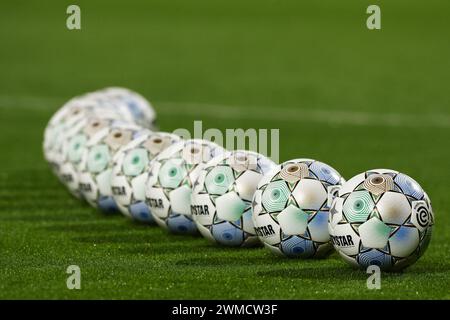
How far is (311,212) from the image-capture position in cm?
948

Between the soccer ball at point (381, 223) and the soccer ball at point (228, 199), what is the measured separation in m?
1.13

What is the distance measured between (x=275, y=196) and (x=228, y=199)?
649mm

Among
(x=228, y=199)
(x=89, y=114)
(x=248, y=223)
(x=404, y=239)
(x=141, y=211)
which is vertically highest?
(x=89, y=114)

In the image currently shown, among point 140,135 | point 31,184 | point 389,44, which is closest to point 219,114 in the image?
point 31,184

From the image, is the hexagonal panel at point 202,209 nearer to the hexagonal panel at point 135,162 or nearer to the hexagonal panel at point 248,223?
the hexagonal panel at point 248,223

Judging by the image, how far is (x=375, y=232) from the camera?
8961 millimetres

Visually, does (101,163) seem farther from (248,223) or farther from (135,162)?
(248,223)

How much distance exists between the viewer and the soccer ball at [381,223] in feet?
29.4

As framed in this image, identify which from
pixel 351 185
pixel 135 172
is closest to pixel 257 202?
pixel 351 185

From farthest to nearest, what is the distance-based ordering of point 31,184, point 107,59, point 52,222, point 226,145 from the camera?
1. point 107,59
2. point 226,145
3. point 31,184
4. point 52,222

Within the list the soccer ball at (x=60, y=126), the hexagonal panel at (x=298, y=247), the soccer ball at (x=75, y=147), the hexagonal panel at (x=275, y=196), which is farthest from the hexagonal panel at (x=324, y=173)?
the soccer ball at (x=60, y=126)

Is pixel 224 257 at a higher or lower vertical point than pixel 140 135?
lower
